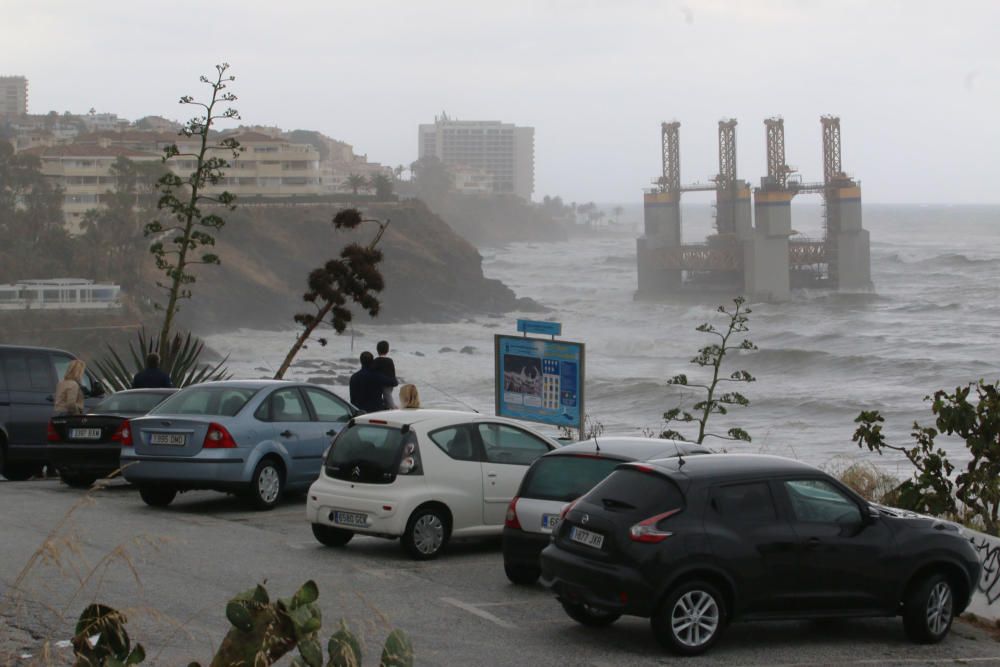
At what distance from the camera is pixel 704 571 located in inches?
319

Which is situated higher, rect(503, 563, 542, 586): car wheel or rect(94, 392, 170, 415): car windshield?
rect(94, 392, 170, 415): car windshield

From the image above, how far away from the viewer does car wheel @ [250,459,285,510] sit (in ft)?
45.0

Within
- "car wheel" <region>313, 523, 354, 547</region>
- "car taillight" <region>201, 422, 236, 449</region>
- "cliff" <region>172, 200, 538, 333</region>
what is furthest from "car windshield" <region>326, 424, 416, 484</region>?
"cliff" <region>172, 200, 538, 333</region>

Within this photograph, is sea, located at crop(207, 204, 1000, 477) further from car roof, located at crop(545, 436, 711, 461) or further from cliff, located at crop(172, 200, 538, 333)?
car roof, located at crop(545, 436, 711, 461)

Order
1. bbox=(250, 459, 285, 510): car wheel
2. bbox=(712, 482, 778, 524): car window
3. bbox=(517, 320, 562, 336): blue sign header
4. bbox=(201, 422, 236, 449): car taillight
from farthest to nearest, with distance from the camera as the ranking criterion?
bbox=(517, 320, 562, 336): blue sign header → bbox=(250, 459, 285, 510): car wheel → bbox=(201, 422, 236, 449): car taillight → bbox=(712, 482, 778, 524): car window

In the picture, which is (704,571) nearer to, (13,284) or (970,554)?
(970,554)

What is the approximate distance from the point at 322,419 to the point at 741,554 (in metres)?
7.26

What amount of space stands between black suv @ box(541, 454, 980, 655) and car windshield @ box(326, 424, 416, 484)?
2834mm

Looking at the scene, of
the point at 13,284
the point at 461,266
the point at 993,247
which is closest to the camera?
the point at 13,284

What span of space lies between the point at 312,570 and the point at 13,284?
9720 cm

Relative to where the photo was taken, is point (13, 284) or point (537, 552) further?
point (13, 284)

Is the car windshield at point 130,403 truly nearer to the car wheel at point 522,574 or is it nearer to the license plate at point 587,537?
the car wheel at point 522,574

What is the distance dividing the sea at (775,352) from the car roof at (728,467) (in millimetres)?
9561

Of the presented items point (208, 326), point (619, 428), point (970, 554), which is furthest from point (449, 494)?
point (208, 326)
